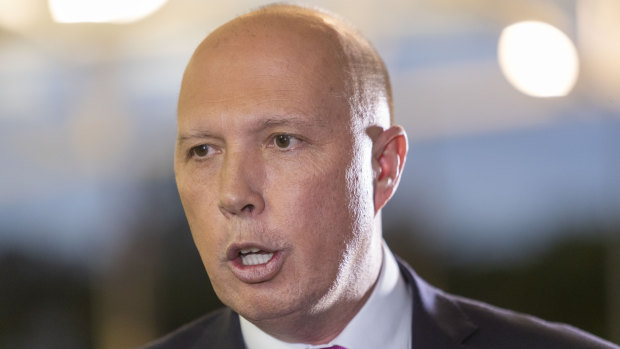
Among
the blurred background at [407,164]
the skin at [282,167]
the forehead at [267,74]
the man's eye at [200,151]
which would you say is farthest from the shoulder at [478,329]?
the blurred background at [407,164]

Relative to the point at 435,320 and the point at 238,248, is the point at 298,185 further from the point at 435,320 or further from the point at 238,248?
the point at 435,320

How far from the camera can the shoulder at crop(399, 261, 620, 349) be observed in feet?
6.98

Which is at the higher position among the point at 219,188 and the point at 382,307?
the point at 219,188

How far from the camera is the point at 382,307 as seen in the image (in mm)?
2129

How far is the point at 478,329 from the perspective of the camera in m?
2.18

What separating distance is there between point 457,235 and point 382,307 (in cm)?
284

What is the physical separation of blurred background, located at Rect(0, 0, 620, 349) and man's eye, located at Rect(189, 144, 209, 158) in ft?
9.50

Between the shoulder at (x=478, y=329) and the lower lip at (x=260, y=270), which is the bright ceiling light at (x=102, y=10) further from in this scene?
the lower lip at (x=260, y=270)

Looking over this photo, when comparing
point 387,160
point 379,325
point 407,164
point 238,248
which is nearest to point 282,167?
point 238,248

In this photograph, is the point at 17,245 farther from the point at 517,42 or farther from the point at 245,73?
the point at 245,73

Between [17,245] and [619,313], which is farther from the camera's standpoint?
[17,245]

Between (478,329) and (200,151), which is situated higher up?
(200,151)

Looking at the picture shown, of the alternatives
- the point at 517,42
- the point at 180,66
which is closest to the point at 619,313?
the point at 517,42

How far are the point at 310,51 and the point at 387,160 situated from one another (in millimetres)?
373
